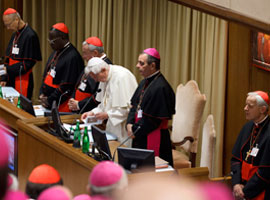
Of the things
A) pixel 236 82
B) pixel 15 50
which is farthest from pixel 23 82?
pixel 236 82

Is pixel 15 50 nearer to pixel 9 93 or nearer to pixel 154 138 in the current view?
pixel 9 93

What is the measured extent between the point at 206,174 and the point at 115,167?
2.38 m

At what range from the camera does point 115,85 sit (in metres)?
4.86

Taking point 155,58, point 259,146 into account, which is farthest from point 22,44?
point 259,146

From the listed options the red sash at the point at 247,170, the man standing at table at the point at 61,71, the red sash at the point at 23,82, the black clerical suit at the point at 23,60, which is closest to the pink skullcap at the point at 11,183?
the red sash at the point at 247,170

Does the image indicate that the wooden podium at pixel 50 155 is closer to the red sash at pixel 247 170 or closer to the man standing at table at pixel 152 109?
the man standing at table at pixel 152 109

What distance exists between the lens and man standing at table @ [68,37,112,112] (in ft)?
17.2

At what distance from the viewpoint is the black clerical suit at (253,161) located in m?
3.67

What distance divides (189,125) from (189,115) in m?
0.11

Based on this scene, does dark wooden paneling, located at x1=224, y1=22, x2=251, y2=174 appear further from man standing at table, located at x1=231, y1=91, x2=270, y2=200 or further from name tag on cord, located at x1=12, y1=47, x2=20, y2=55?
name tag on cord, located at x1=12, y1=47, x2=20, y2=55

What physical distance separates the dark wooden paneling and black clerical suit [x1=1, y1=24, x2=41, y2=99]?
283cm

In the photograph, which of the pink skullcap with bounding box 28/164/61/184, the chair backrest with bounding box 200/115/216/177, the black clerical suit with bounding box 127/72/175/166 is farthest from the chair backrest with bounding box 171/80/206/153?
the pink skullcap with bounding box 28/164/61/184

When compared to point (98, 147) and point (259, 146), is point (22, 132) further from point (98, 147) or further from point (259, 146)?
point (259, 146)

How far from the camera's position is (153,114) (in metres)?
4.52
